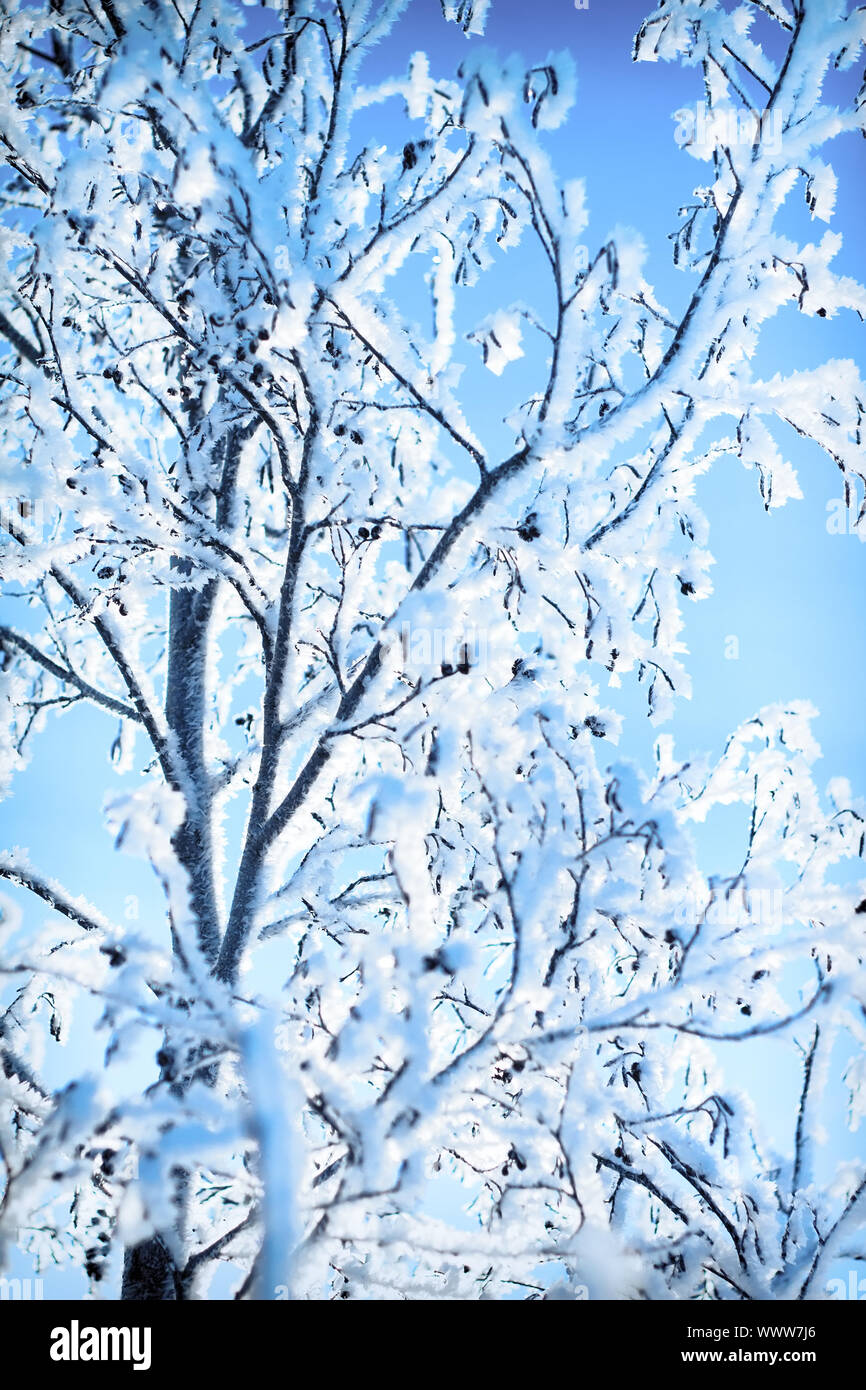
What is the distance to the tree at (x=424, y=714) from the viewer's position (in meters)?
1.48

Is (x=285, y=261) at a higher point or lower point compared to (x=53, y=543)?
higher

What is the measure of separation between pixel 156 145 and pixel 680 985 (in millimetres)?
3488

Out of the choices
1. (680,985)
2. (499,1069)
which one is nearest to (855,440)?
(680,985)

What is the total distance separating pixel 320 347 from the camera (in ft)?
7.25

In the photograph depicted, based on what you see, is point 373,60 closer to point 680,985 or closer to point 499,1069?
point 680,985

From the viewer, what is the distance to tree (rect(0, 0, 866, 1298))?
1481 millimetres

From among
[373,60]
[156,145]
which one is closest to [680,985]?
[373,60]

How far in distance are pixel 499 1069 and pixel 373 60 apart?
3.14m

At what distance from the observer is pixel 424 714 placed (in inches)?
83.7

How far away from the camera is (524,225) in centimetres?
245
